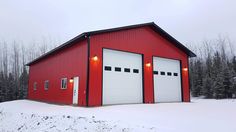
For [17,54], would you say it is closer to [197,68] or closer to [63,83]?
[63,83]

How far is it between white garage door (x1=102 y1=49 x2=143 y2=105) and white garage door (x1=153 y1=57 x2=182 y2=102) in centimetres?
175

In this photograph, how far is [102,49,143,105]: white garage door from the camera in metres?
12.3

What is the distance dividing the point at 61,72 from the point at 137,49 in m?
6.41

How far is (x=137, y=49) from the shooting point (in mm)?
14094

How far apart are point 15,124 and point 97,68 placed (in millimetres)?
5357

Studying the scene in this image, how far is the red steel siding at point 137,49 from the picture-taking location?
11562mm

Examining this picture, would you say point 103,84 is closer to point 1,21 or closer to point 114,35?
point 114,35

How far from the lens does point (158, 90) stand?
587 inches

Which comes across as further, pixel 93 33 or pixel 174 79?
pixel 174 79

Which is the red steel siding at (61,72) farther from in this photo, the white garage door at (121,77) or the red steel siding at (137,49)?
the white garage door at (121,77)

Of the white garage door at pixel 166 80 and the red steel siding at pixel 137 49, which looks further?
the white garage door at pixel 166 80

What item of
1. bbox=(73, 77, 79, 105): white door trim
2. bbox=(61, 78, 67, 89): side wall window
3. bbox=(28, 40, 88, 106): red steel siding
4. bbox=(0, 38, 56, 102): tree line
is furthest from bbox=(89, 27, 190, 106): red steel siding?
bbox=(0, 38, 56, 102): tree line

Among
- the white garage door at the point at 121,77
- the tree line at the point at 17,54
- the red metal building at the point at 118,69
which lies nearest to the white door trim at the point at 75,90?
the red metal building at the point at 118,69

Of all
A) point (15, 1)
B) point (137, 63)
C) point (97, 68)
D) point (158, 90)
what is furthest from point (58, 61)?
point (15, 1)
